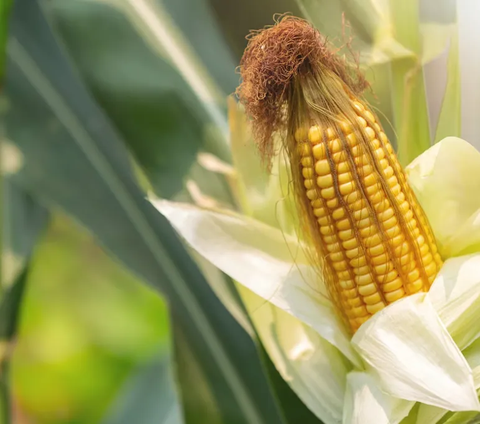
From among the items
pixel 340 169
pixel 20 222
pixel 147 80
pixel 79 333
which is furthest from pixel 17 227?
pixel 340 169

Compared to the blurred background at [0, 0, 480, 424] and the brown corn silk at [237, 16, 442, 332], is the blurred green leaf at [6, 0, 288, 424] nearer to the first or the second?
the blurred background at [0, 0, 480, 424]

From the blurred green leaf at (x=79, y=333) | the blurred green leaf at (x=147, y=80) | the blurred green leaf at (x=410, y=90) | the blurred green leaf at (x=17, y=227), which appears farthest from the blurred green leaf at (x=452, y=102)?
the blurred green leaf at (x=17, y=227)

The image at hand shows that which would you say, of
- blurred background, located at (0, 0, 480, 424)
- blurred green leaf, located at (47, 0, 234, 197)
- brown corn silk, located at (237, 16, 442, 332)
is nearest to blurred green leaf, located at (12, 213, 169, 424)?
blurred background, located at (0, 0, 480, 424)

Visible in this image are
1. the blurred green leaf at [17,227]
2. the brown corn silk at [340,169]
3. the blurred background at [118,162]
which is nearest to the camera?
the brown corn silk at [340,169]

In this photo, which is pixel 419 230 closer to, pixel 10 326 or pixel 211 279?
pixel 211 279

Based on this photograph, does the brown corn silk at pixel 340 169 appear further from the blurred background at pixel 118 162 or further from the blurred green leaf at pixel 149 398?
the blurred green leaf at pixel 149 398

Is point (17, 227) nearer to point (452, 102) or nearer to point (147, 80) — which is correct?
point (147, 80)

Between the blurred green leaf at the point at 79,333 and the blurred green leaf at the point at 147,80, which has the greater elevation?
the blurred green leaf at the point at 147,80
